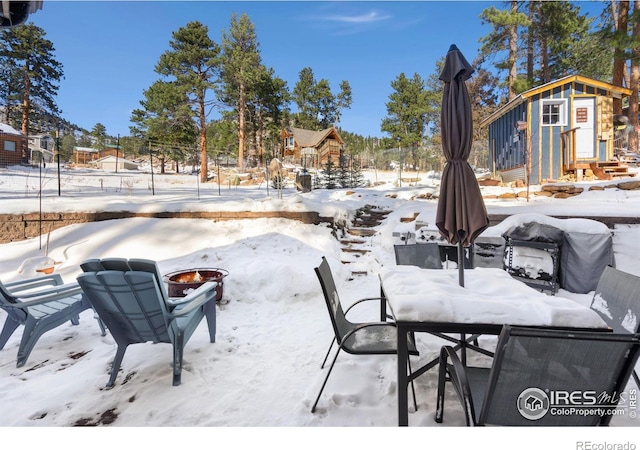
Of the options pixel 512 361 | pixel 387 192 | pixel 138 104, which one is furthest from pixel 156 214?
pixel 138 104

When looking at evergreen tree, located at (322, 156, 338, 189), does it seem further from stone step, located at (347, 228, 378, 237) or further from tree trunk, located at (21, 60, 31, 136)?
tree trunk, located at (21, 60, 31, 136)

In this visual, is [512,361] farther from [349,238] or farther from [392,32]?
[392,32]

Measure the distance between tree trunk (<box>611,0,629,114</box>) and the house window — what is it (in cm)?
215

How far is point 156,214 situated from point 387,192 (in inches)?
337

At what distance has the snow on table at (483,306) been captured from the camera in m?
1.82

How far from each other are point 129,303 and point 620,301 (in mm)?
3735

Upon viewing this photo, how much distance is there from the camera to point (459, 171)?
8.05 feet

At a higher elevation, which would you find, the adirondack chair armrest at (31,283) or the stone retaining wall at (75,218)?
the stone retaining wall at (75,218)

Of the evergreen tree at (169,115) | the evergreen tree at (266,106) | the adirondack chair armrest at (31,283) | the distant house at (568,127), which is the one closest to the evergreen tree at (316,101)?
the evergreen tree at (266,106)

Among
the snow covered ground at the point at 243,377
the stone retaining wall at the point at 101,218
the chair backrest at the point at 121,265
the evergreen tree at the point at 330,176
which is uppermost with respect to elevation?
the evergreen tree at the point at 330,176

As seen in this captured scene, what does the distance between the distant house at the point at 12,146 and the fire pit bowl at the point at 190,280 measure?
84.2 feet

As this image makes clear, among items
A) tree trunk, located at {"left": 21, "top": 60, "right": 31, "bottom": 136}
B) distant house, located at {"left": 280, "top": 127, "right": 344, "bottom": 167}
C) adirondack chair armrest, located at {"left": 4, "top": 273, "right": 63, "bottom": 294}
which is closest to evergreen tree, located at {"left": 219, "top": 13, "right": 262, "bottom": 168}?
distant house, located at {"left": 280, "top": 127, "right": 344, "bottom": 167}

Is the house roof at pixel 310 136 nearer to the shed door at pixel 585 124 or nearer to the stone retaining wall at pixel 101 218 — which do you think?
the shed door at pixel 585 124

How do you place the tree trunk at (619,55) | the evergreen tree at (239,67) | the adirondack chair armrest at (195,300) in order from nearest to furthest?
the adirondack chair armrest at (195,300) < the tree trunk at (619,55) < the evergreen tree at (239,67)
